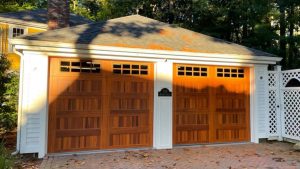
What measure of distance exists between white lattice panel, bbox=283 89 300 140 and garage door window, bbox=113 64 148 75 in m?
4.42

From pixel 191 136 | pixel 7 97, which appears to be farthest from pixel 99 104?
pixel 7 97

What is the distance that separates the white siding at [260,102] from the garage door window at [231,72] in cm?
45

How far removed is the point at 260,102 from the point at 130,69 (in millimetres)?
4019

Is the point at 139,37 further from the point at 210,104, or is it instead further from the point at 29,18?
the point at 29,18

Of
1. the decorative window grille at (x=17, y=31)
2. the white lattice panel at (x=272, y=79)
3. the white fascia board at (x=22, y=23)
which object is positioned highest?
the white fascia board at (x=22, y=23)

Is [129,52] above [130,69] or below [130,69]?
above

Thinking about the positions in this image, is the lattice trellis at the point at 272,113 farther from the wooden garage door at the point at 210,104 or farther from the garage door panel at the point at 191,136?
the garage door panel at the point at 191,136

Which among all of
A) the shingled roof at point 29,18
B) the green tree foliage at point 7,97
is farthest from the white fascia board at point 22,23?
Result: the green tree foliage at point 7,97

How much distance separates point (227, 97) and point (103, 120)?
11.7ft

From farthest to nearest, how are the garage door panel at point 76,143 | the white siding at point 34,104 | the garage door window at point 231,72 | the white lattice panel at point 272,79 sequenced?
the white lattice panel at point 272,79 → the garage door window at point 231,72 → the garage door panel at point 76,143 → the white siding at point 34,104

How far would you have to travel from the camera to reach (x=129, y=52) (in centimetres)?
684

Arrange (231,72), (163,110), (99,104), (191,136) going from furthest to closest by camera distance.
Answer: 1. (231,72)
2. (191,136)
3. (163,110)
4. (99,104)

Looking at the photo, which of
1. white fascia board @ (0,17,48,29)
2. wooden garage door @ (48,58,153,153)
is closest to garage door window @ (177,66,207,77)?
wooden garage door @ (48,58,153,153)

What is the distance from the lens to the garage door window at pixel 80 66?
6.55 meters
